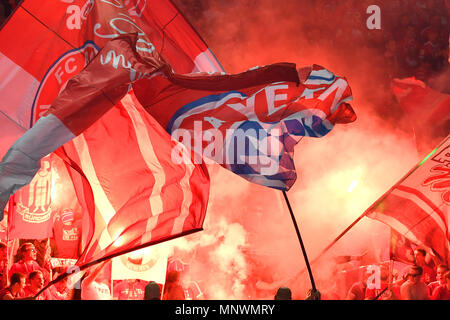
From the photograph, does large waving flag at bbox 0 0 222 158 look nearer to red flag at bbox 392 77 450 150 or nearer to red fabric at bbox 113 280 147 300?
red fabric at bbox 113 280 147 300

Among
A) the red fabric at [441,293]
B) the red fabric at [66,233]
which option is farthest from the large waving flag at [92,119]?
the red fabric at [441,293]

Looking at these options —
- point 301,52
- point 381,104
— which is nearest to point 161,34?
point 301,52

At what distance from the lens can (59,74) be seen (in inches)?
173

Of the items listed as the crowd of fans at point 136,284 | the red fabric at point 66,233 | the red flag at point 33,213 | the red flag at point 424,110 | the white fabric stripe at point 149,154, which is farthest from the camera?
the red flag at point 424,110

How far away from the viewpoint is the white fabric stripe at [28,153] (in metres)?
3.25

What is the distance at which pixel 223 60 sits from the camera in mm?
8609

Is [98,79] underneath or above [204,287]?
above

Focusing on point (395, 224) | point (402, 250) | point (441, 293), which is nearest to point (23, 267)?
point (395, 224)

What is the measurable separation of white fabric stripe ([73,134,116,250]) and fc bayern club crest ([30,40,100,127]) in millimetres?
566

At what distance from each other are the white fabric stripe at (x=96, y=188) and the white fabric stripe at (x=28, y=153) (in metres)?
0.41

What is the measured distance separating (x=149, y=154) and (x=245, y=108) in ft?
2.72

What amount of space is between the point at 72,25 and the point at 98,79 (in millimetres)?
1016

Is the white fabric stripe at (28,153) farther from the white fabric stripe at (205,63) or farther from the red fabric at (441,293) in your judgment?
the red fabric at (441,293)
